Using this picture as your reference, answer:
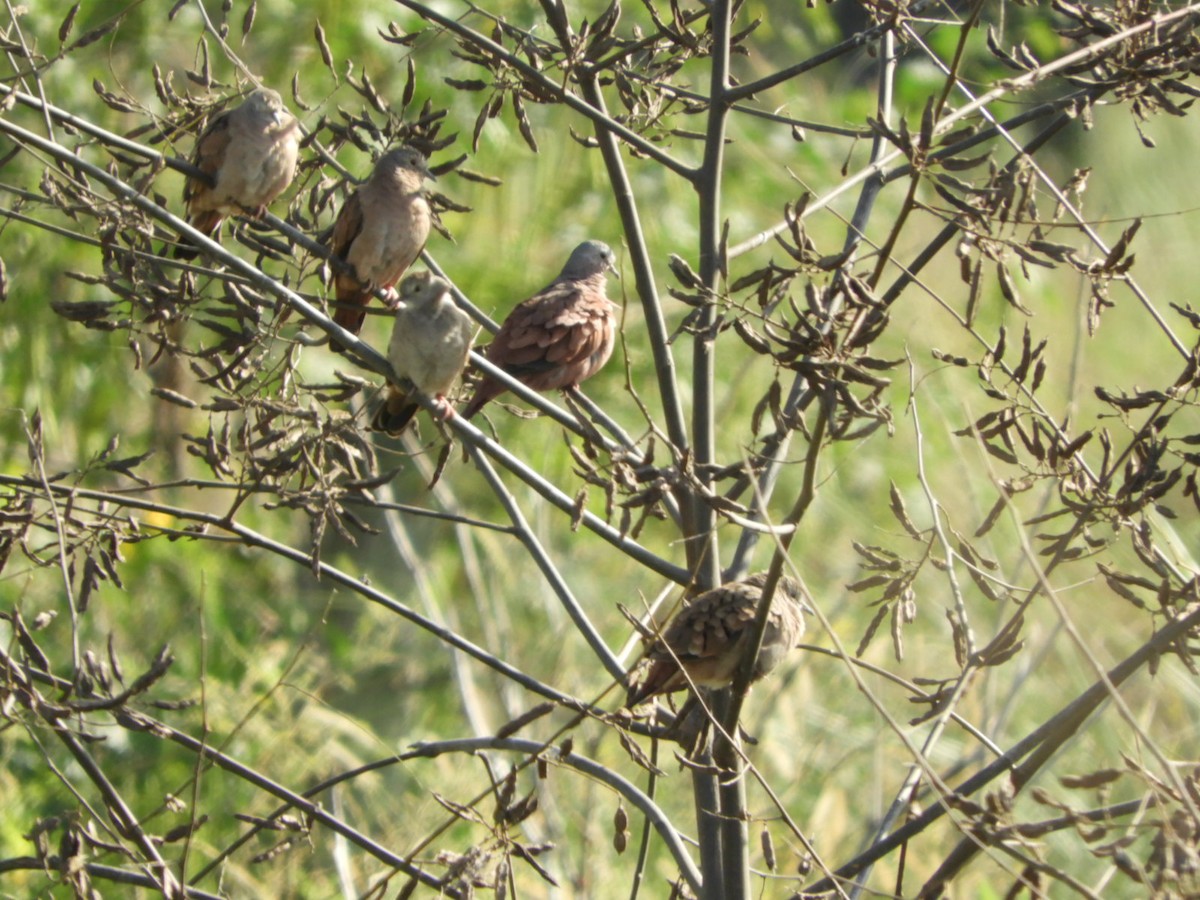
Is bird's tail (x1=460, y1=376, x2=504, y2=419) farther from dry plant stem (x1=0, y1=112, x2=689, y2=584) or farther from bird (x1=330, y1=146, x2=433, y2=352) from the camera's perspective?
dry plant stem (x1=0, y1=112, x2=689, y2=584)

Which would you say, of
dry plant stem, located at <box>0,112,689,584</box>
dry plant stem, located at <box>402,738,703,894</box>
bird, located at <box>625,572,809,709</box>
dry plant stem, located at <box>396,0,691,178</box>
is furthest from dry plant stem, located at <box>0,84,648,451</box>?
dry plant stem, located at <box>402,738,703,894</box>

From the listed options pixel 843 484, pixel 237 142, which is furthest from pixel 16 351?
pixel 843 484

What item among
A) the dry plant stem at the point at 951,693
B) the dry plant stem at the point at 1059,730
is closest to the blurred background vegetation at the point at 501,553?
the dry plant stem at the point at 951,693

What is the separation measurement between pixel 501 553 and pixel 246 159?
442 cm

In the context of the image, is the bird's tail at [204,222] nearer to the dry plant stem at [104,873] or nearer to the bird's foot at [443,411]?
the bird's foot at [443,411]

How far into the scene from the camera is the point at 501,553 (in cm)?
816

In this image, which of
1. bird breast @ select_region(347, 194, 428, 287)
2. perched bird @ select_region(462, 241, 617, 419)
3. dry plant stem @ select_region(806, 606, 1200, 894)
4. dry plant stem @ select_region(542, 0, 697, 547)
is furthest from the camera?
perched bird @ select_region(462, 241, 617, 419)

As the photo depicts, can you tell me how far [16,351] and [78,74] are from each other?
1.38 m

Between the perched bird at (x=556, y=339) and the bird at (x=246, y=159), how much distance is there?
0.91 meters

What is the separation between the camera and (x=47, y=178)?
126 inches

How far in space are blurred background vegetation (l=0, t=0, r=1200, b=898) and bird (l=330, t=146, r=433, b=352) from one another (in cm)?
106

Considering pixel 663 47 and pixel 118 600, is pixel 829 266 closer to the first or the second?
pixel 663 47

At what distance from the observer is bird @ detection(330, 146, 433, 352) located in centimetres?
403

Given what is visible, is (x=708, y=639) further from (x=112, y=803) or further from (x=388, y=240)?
(x=388, y=240)
